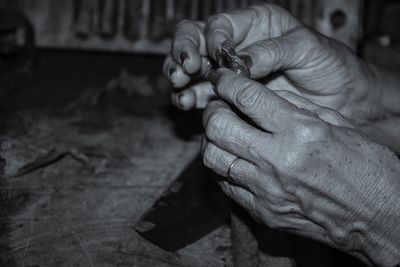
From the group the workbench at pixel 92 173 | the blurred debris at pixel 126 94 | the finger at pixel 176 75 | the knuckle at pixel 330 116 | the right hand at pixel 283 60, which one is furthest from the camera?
the blurred debris at pixel 126 94

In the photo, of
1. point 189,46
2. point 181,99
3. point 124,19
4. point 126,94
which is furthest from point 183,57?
point 124,19

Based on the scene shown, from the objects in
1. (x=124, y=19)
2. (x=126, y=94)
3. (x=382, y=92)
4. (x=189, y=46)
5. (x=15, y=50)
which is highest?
(x=189, y=46)

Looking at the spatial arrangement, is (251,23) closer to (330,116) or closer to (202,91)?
(202,91)

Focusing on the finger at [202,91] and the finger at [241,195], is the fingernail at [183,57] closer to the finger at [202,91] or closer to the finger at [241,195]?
the finger at [202,91]

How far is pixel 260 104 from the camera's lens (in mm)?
842

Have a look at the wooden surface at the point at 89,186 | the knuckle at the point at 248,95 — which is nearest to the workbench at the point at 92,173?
the wooden surface at the point at 89,186

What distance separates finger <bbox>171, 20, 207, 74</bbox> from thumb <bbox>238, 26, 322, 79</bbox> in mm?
162

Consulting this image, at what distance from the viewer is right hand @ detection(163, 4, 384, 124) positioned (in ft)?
3.71

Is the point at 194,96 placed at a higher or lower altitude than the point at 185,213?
higher

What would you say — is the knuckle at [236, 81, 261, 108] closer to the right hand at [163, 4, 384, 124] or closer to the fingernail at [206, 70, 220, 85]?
the fingernail at [206, 70, 220, 85]

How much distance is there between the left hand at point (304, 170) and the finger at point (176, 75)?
33 centimetres

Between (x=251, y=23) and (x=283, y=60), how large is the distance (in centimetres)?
19

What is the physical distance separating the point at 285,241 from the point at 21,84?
1335 millimetres

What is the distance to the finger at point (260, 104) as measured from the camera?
32.7 inches
